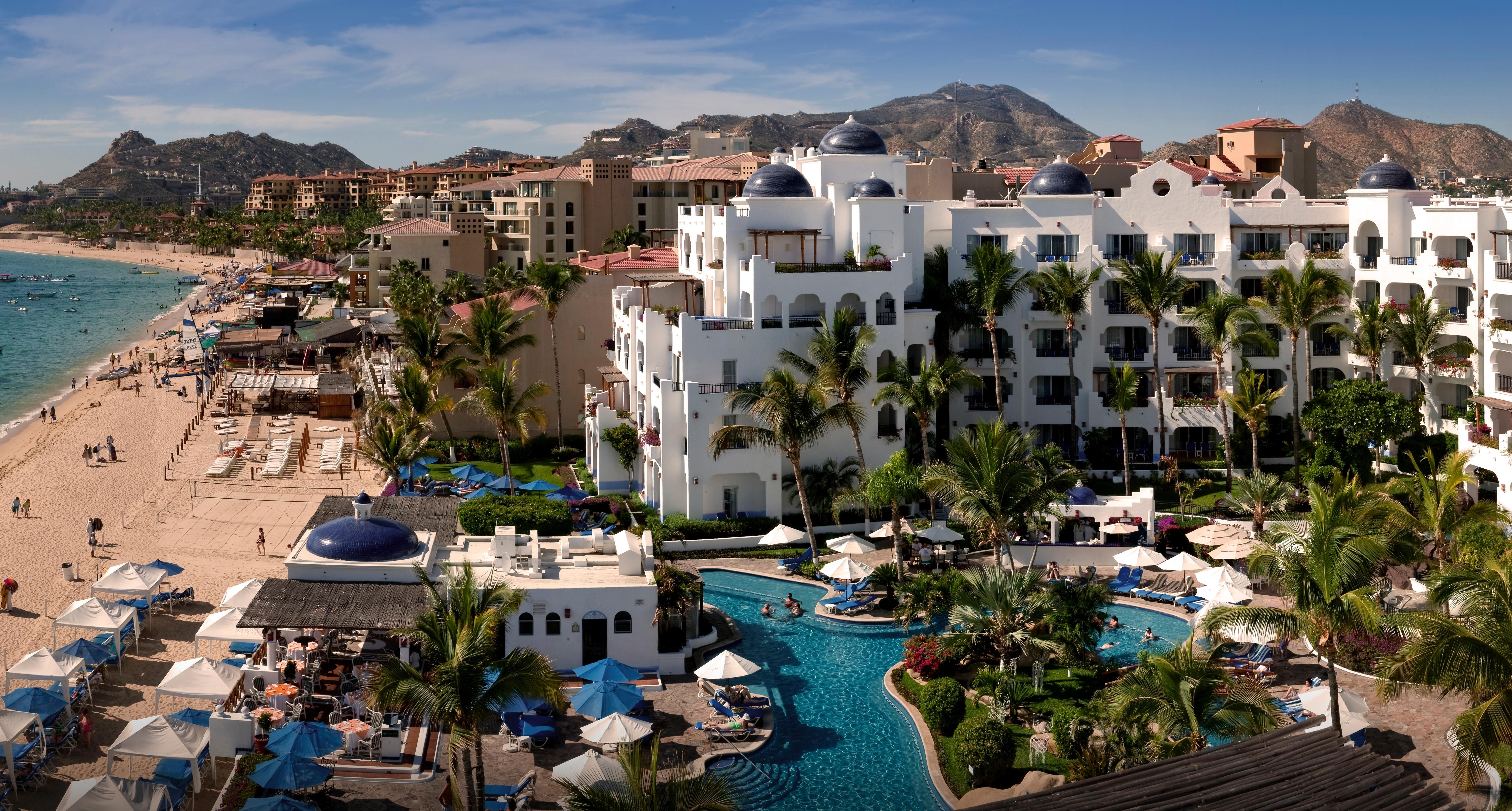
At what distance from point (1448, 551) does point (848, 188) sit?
89.1ft

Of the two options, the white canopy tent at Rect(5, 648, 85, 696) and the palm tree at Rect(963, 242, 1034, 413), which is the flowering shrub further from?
the white canopy tent at Rect(5, 648, 85, 696)

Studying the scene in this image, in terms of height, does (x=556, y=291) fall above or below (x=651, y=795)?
above

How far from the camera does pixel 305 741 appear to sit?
2772 centimetres

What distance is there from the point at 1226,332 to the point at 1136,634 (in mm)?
18869

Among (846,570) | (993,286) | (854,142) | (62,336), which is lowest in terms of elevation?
(846,570)

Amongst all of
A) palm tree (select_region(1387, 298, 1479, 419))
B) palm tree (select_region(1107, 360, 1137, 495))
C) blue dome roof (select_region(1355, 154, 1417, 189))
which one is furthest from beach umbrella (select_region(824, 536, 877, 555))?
blue dome roof (select_region(1355, 154, 1417, 189))

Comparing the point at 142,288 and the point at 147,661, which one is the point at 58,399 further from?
the point at 142,288

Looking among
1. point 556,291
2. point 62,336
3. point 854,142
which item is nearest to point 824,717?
point 854,142

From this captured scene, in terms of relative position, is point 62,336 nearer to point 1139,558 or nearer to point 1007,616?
point 1139,558

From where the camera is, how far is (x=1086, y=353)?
186 ft

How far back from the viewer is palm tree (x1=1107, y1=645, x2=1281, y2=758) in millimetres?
25188

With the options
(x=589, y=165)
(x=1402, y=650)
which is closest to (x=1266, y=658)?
(x=1402, y=650)

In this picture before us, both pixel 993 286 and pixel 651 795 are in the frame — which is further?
pixel 993 286

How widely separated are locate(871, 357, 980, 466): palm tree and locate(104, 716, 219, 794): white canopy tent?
26.6 metres
